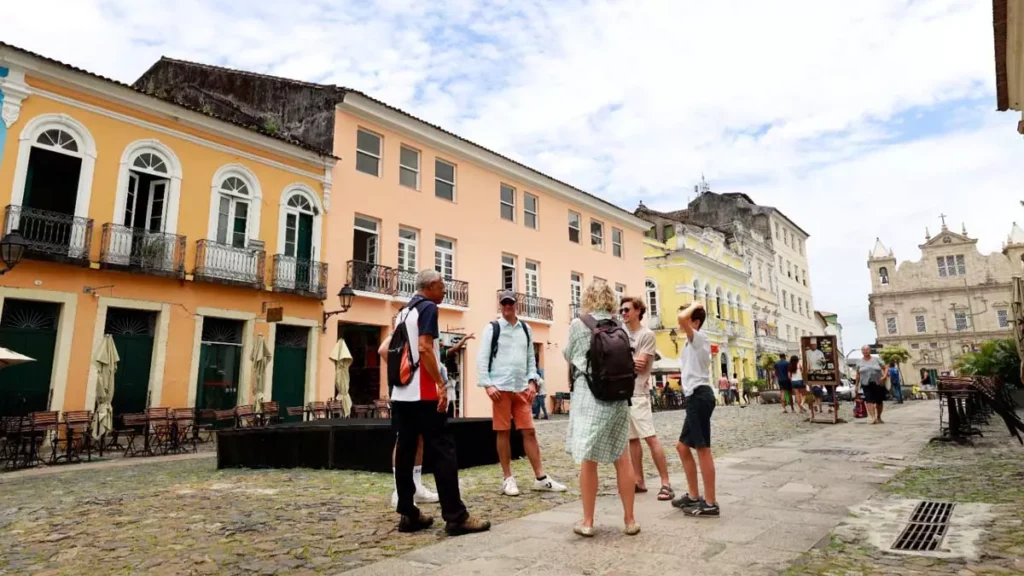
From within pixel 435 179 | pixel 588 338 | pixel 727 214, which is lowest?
pixel 588 338

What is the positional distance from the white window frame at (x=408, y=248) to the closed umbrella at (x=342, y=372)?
4.54 meters

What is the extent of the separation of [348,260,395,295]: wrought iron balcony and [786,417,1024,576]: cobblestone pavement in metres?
13.1

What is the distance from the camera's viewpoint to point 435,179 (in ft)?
64.0

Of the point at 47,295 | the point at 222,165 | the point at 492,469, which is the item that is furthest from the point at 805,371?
the point at 47,295

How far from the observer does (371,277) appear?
1661 centimetres

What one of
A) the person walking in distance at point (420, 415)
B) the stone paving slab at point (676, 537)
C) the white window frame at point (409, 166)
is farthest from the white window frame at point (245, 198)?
the stone paving slab at point (676, 537)

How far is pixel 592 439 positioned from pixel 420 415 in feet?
4.04

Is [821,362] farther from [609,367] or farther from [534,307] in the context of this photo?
[609,367]

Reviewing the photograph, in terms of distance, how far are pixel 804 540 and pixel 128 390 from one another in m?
13.2

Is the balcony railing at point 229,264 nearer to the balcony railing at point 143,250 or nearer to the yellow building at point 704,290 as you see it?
the balcony railing at point 143,250

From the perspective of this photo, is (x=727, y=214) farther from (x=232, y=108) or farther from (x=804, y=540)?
(x=804, y=540)

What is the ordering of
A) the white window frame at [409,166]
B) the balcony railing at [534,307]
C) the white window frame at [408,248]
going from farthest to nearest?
the balcony railing at [534,307]
the white window frame at [409,166]
the white window frame at [408,248]

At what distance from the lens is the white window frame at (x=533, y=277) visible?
2248cm

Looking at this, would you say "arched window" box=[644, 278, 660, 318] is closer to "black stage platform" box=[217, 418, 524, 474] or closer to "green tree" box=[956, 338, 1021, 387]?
"green tree" box=[956, 338, 1021, 387]
